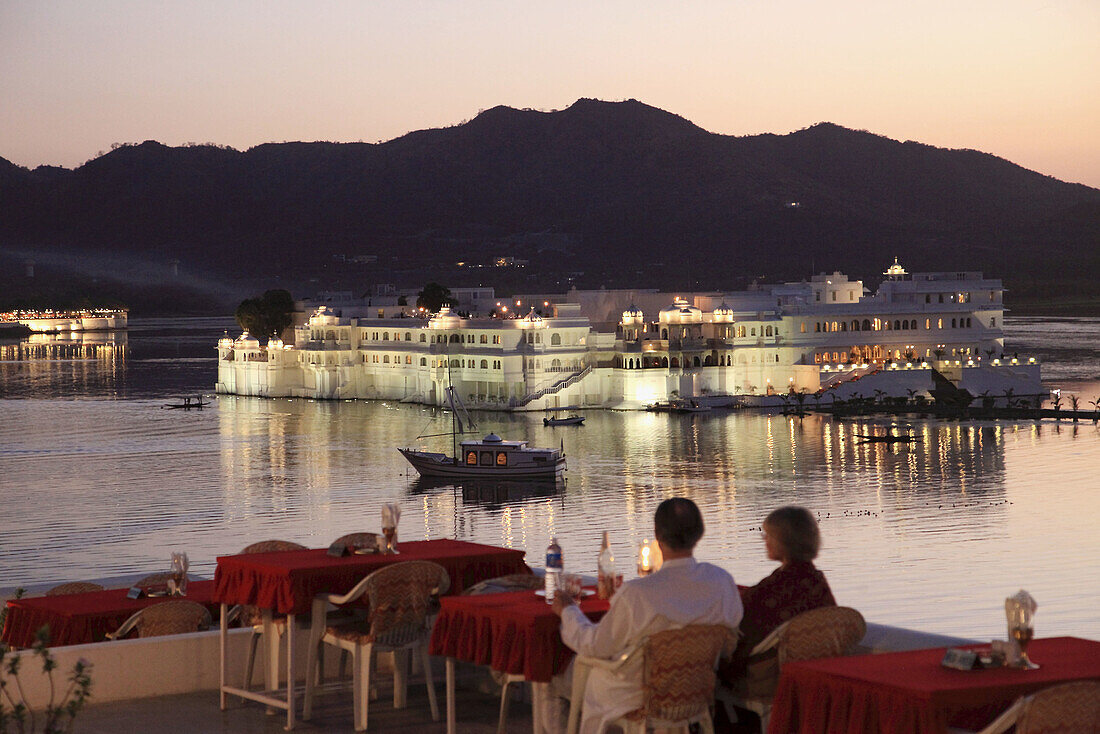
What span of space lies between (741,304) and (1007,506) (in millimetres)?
36192

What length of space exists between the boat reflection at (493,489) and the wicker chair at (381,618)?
3245 centimetres

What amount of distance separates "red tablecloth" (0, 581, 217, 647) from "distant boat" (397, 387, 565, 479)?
1359 inches

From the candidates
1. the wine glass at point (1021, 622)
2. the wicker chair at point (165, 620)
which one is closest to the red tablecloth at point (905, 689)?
the wine glass at point (1021, 622)

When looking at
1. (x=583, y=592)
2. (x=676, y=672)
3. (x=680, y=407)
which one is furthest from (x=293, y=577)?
(x=680, y=407)

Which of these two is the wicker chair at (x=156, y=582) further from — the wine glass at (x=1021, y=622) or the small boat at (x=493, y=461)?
the small boat at (x=493, y=461)

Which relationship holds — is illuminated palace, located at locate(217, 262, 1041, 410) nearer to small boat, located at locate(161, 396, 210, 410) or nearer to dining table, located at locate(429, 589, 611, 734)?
small boat, located at locate(161, 396, 210, 410)

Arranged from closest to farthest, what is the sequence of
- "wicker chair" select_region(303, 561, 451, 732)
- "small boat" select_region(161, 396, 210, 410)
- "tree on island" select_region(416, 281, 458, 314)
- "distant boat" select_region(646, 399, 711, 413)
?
"wicker chair" select_region(303, 561, 451, 732)
"distant boat" select_region(646, 399, 711, 413)
"small boat" select_region(161, 396, 210, 410)
"tree on island" select_region(416, 281, 458, 314)

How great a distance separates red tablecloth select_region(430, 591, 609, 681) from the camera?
7.09 meters

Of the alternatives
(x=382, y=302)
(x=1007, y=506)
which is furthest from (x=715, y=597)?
(x=382, y=302)

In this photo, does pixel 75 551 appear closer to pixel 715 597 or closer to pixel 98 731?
pixel 98 731

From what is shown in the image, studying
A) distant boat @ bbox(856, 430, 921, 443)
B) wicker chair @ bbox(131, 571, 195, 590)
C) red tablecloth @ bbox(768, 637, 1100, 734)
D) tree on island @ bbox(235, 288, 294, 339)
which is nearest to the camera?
red tablecloth @ bbox(768, 637, 1100, 734)

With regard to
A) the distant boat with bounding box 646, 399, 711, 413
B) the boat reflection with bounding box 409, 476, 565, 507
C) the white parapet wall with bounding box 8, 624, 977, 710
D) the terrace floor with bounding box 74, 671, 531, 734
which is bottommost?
the boat reflection with bounding box 409, 476, 565, 507

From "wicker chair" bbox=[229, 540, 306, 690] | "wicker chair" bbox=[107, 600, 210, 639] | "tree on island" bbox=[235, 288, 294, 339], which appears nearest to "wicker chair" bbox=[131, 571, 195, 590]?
"wicker chair" bbox=[107, 600, 210, 639]

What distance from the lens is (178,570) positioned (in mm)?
9805
